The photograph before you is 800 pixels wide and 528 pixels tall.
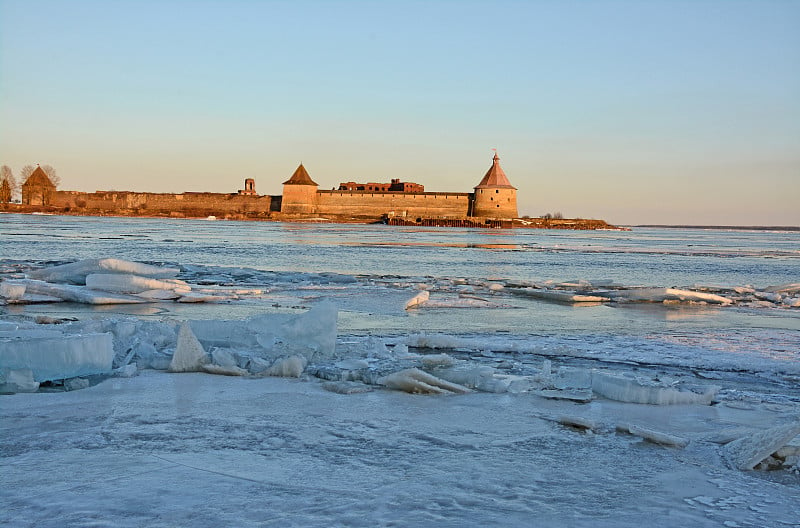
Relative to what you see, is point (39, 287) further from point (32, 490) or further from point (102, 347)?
point (32, 490)

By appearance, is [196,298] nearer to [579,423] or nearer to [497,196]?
[579,423]

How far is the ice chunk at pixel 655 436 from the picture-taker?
2719 mm

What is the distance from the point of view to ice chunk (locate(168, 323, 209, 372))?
3820 mm

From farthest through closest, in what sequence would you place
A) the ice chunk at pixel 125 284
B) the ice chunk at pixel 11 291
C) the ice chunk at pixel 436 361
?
1. the ice chunk at pixel 125 284
2. the ice chunk at pixel 11 291
3. the ice chunk at pixel 436 361

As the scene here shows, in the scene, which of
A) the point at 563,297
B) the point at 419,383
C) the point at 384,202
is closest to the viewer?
the point at 419,383

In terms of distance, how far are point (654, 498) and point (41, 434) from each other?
2138 mm

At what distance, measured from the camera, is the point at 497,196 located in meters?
68.9

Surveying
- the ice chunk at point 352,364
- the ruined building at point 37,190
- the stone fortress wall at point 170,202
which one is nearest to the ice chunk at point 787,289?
the ice chunk at point 352,364

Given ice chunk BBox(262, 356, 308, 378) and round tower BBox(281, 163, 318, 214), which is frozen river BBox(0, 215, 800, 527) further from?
round tower BBox(281, 163, 318, 214)

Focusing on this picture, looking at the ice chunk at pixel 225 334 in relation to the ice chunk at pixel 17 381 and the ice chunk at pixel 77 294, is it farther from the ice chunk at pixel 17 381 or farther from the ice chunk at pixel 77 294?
the ice chunk at pixel 77 294

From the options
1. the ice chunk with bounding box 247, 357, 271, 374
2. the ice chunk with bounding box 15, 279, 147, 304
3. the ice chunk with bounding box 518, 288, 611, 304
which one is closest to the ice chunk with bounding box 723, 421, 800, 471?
the ice chunk with bounding box 247, 357, 271, 374

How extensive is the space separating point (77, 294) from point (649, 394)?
565 cm

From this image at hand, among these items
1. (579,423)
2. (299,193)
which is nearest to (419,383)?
(579,423)

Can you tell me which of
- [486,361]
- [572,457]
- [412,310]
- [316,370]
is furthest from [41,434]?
[412,310]
